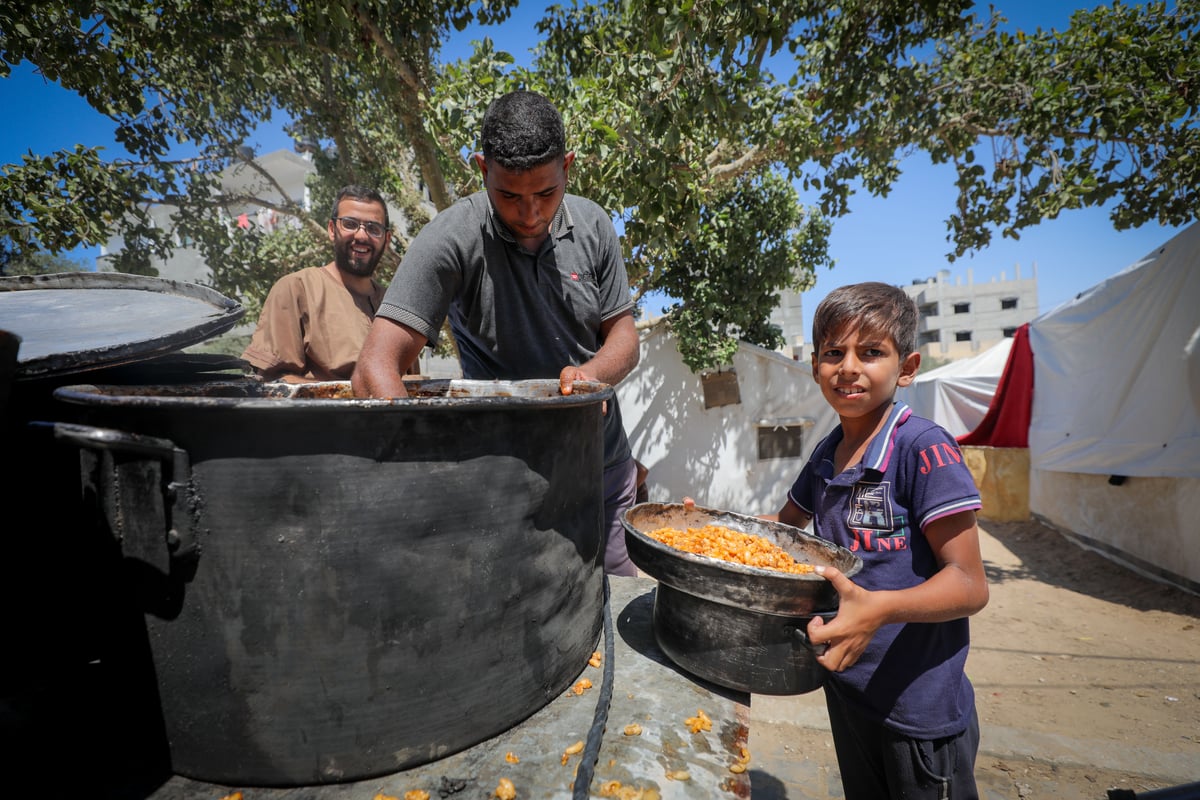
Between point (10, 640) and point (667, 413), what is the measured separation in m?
7.30

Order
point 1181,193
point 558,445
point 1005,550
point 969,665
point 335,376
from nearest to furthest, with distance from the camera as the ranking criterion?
point 558,445 → point 335,376 → point 969,665 → point 1181,193 → point 1005,550

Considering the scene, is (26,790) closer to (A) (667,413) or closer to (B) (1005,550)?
(A) (667,413)

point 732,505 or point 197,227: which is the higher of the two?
point 197,227

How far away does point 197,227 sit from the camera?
735 cm

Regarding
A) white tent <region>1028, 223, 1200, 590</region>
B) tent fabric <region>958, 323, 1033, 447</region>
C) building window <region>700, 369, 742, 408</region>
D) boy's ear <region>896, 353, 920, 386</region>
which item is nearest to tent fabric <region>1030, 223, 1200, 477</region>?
white tent <region>1028, 223, 1200, 590</region>

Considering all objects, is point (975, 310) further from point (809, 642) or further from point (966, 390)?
point (809, 642)

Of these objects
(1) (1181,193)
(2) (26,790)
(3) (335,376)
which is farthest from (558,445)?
(1) (1181,193)

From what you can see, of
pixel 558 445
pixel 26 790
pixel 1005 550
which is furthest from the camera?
pixel 1005 550

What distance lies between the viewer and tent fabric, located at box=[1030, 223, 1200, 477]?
16.4 ft

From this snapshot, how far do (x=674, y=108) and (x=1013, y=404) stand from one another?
26.6 feet

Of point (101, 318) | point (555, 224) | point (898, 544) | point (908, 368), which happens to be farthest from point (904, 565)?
point (101, 318)

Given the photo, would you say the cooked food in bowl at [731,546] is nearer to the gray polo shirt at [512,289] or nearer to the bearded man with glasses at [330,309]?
the gray polo shirt at [512,289]

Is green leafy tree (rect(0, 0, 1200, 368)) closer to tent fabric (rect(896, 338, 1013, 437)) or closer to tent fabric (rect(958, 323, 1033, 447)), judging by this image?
tent fabric (rect(958, 323, 1033, 447))

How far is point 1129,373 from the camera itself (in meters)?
5.75
